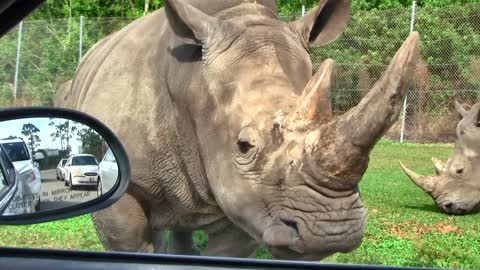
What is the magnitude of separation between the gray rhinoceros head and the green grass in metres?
0.74

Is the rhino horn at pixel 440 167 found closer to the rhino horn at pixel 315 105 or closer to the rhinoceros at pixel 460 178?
the rhinoceros at pixel 460 178

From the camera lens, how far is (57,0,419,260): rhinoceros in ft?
8.81

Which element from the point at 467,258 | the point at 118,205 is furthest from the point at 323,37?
the point at 467,258

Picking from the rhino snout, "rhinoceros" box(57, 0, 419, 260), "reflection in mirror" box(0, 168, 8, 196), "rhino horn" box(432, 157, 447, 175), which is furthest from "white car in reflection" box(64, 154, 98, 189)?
"rhino horn" box(432, 157, 447, 175)

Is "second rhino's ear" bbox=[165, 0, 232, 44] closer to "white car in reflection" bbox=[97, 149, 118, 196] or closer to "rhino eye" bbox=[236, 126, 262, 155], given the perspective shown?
"rhino eye" bbox=[236, 126, 262, 155]

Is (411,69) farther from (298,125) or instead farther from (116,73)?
(116,73)

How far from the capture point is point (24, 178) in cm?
197

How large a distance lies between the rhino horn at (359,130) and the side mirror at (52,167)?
610 millimetres

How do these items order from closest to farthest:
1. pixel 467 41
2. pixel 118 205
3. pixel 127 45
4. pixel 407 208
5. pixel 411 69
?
pixel 411 69 < pixel 118 205 < pixel 127 45 < pixel 407 208 < pixel 467 41

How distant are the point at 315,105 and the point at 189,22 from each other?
72cm

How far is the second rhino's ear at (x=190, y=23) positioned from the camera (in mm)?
3322

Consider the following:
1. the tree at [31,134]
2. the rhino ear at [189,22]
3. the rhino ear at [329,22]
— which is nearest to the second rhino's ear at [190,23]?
the rhino ear at [189,22]

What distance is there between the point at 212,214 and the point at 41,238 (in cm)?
143

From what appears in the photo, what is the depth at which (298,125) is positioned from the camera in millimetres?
2824
